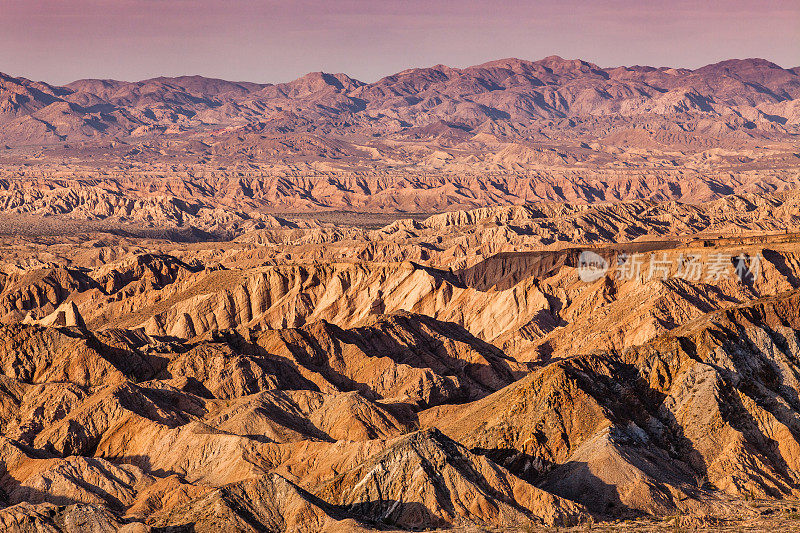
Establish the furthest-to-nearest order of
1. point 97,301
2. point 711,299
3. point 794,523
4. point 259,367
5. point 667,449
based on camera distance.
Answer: point 97,301 < point 711,299 < point 259,367 < point 667,449 < point 794,523

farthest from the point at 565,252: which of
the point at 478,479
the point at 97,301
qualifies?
the point at 478,479

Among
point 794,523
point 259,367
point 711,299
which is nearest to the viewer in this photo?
point 794,523

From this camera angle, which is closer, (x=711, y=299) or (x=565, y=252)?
(x=711, y=299)

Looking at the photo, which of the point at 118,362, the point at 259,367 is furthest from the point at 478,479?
the point at 118,362

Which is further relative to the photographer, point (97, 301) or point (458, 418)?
point (97, 301)

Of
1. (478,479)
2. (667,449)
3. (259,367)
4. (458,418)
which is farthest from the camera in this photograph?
(259,367)

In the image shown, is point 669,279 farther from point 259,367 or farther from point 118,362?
point 118,362

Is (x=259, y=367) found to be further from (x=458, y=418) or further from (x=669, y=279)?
(x=669, y=279)

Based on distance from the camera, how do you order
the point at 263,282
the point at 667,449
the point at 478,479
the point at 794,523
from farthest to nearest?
the point at 263,282, the point at 667,449, the point at 478,479, the point at 794,523

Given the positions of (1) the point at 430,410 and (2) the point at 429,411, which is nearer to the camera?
(2) the point at 429,411
